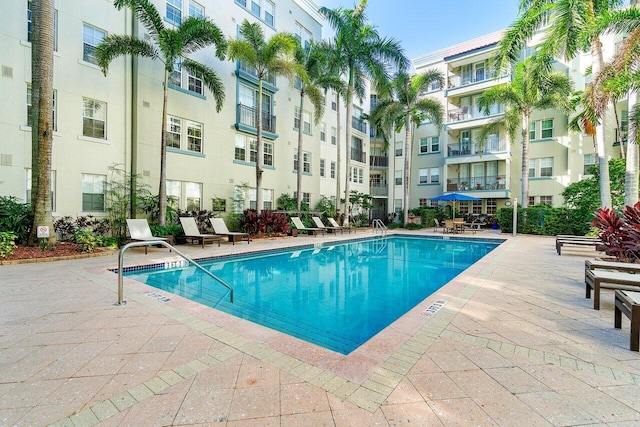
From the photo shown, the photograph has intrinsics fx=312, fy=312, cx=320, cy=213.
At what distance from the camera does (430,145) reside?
27.6m

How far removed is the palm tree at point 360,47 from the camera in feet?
60.2

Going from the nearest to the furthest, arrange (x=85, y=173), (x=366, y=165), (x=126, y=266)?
(x=126, y=266)
(x=85, y=173)
(x=366, y=165)

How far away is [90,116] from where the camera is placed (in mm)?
11758

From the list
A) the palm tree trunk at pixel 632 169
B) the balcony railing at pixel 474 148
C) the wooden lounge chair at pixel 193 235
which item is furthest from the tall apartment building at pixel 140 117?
the palm tree trunk at pixel 632 169

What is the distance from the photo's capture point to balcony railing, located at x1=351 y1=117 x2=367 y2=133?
26.9 m

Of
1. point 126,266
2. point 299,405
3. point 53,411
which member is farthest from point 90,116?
point 299,405

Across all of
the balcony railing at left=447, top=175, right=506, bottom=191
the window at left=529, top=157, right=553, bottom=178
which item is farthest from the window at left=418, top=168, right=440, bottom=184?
the window at left=529, top=157, right=553, bottom=178

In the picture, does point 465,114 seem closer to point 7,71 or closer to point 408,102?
point 408,102

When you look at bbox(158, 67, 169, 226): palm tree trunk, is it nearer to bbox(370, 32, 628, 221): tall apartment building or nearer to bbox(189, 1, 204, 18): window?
bbox(189, 1, 204, 18): window

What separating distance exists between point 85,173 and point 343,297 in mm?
11040

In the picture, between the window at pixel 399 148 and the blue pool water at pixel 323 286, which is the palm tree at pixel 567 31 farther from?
the window at pixel 399 148

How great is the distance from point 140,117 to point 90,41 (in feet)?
9.91

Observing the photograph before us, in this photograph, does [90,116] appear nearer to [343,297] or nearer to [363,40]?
[343,297]

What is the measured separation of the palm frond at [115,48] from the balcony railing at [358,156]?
58.7ft
